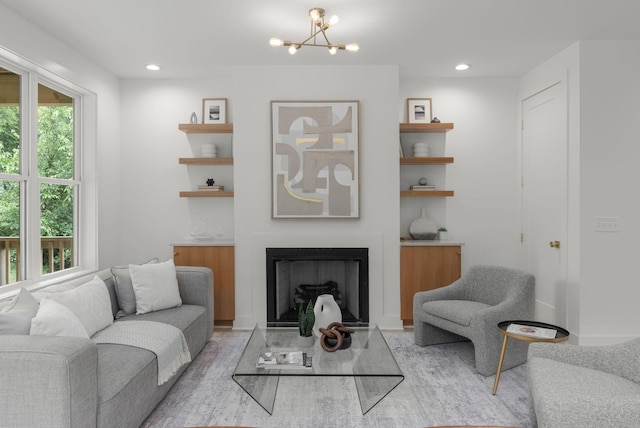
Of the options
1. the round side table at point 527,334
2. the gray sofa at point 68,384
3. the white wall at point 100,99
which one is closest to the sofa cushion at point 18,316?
the gray sofa at point 68,384

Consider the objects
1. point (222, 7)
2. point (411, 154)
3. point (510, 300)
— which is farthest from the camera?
point (411, 154)

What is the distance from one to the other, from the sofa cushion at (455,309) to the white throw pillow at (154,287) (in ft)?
6.76

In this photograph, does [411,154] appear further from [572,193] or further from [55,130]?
[55,130]

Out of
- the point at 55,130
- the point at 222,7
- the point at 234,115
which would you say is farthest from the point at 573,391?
the point at 55,130

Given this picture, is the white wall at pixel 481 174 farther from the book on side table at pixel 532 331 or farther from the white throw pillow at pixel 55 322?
the white throw pillow at pixel 55 322

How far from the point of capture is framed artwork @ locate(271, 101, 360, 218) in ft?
14.5

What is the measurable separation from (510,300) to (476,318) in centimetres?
36

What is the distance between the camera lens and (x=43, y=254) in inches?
147

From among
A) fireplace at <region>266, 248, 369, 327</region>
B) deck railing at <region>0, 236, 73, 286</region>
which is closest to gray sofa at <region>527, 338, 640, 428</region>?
fireplace at <region>266, 248, 369, 327</region>

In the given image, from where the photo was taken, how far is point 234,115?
4.43 meters

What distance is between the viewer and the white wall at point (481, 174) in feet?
16.0

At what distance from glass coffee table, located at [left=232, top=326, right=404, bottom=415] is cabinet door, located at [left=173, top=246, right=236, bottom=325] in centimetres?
138

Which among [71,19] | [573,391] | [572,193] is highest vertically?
[71,19]

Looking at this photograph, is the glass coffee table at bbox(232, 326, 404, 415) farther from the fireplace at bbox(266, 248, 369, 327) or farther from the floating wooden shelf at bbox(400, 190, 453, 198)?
the floating wooden shelf at bbox(400, 190, 453, 198)
